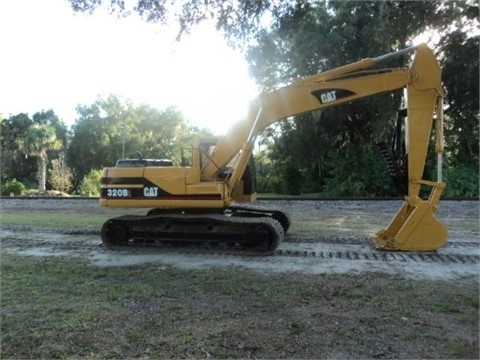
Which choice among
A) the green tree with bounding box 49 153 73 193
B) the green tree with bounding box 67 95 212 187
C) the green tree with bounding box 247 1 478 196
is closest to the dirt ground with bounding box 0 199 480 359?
the green tree with bounding box 247 1 478 196

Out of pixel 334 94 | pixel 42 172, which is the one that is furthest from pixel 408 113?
pixel 42 172

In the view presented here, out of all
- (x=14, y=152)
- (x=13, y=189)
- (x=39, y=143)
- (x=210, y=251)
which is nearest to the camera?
(x=210, y=251)

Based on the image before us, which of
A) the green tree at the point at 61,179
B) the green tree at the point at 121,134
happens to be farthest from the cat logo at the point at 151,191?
the green tree at the point at 121,134

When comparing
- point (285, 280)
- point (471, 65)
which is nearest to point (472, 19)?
point (471, 65)

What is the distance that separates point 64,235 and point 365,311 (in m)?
6.90

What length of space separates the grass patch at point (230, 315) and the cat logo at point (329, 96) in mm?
3374

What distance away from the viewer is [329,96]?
8.27 meters

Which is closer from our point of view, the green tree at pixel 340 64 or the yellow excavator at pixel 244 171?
the yellow excavator at pixel 244 171

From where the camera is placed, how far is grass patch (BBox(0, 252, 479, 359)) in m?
3.69

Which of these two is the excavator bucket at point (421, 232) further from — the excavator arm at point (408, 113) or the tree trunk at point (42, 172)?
the tree trunk at point (42, 172)

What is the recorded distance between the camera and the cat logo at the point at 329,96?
8.25m

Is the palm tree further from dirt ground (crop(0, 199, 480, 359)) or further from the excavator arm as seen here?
the excavator arm

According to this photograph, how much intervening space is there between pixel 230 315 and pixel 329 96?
4.88 metres

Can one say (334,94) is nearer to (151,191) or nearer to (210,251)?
(210,251)
